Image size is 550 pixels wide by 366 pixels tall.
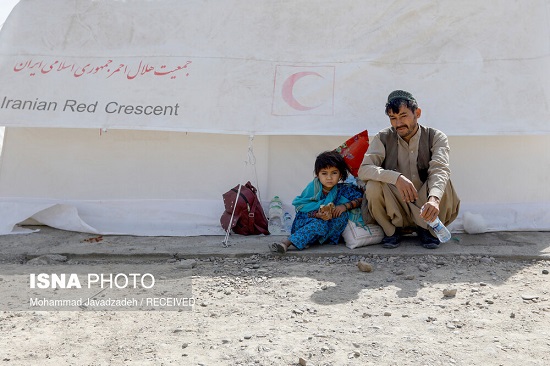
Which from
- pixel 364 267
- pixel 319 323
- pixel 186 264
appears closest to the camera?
pixel 319 323

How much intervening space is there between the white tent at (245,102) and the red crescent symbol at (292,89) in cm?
1

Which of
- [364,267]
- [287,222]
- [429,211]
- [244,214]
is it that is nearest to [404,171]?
[429,211]

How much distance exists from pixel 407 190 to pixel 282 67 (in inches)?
61.4

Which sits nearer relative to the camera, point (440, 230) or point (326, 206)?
point (440, 230)

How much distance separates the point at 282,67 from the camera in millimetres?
4176

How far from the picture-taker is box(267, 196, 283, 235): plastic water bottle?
3.96m

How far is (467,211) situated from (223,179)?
174cm

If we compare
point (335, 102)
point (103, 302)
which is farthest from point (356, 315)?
point (335, 102)

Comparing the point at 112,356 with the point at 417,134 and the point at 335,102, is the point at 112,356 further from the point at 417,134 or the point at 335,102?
the point at 335,102

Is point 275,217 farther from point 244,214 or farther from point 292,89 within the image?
point 292,89

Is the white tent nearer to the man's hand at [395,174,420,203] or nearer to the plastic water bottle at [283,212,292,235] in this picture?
the plastic water bottle at [283,212,292,235]

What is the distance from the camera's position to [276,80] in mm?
4129

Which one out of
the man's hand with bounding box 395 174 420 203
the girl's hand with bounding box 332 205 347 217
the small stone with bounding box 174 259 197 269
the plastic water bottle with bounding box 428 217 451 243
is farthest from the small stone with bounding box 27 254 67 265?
the plastic water bottle with bounding box 428 217 451 243

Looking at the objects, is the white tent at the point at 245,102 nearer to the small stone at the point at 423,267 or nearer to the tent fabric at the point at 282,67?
the tent fabric at the point at 282,67
